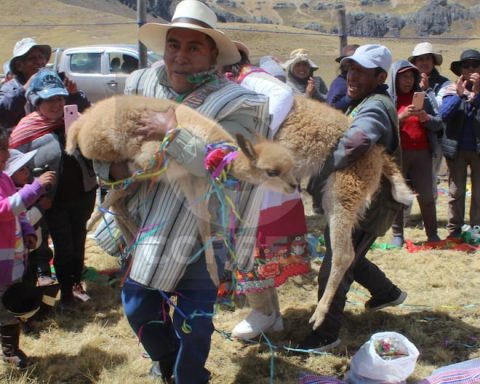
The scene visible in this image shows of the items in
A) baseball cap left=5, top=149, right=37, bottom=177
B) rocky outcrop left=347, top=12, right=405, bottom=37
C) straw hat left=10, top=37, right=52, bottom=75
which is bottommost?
rocky outcrop left=347, top=12, right=405, bottom=37

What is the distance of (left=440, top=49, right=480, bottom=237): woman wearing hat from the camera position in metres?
5.40

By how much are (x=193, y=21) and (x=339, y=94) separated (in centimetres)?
326

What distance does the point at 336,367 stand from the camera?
3.18 meters

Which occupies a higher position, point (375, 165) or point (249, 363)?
point (375, 165)

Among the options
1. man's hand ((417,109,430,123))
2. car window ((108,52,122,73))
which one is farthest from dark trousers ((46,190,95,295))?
car window ((108,52,122,73))

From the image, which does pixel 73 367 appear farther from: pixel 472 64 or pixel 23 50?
pixel 472 64

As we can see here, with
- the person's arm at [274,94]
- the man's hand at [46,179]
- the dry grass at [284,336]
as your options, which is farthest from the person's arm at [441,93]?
the man's hand at [46,179]

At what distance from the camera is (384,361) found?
2.77 meters

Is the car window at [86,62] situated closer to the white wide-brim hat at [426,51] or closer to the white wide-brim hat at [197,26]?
the white wide-brim hat at [426,51]

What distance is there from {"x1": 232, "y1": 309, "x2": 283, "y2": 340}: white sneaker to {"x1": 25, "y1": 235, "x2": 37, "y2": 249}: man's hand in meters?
1.42

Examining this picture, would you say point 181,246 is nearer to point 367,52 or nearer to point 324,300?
point 324,300

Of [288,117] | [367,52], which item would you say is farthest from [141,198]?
[367,52]

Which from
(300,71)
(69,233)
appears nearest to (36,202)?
(69,233)

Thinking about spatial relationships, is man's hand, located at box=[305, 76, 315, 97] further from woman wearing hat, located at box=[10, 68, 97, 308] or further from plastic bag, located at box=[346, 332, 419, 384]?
plastic bag, located at box=[346, 332, 419, 384]
